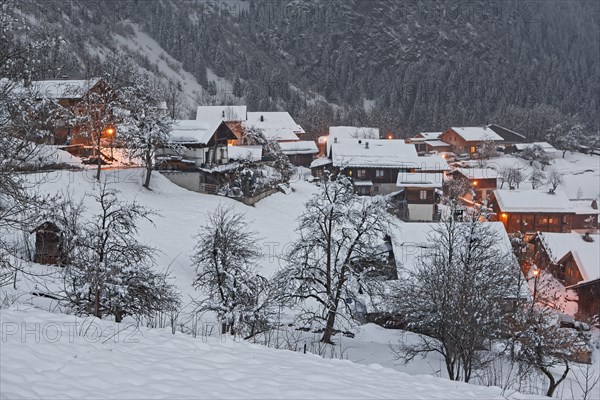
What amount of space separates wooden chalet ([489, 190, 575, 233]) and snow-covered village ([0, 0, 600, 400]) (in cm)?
23

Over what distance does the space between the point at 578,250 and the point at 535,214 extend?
15217mm

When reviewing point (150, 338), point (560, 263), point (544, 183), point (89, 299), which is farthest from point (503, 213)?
point (150, 338)

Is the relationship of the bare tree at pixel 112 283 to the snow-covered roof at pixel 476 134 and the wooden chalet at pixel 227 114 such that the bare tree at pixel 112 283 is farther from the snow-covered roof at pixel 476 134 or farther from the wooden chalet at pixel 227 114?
the snow-covered roof at pixel 476 134

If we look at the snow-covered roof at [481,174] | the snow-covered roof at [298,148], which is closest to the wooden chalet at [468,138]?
the snow-covered roof at [481,174]

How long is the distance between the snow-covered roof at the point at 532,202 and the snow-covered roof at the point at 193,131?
32622 mm

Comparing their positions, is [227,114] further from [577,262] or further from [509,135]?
[509,135]

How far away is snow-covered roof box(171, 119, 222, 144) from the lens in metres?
47.1

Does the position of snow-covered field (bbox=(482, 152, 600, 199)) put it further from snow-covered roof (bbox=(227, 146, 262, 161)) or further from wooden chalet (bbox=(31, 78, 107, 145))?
wooden chalet (bbox=(31, 78, 107, 145))

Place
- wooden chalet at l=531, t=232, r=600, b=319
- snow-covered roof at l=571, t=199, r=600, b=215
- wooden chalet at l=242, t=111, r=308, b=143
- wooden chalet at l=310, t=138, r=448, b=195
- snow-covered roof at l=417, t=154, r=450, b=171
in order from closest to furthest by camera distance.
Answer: wooden chalet at l=531, t=232, r=600, b=319 < snow-covered roof at l=571, t=199, r=600, b=215 < wooden chalet at l=310, t=138, r=448, b=195 < snow-covered roof at l=417, t=154, r=450, b=171 < wooden chalet at l=242, t=111, r=308, b=143

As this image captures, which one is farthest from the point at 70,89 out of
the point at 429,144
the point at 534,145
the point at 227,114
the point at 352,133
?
the point at 534,145

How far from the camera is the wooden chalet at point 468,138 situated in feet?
358

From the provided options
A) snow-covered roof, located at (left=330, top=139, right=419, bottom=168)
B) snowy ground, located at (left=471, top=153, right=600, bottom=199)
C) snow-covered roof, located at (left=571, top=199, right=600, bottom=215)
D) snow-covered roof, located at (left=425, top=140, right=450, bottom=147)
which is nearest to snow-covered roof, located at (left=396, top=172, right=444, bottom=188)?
snow-covered roof, located at (left=330, top=139, right=419, bottom=168)

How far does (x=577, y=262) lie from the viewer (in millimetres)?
41938

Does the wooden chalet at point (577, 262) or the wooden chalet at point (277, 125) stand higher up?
the wooden chalet at point (277, 125)
